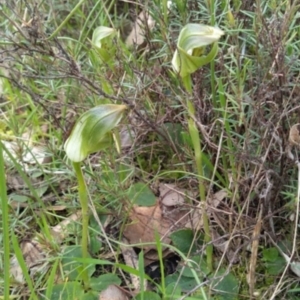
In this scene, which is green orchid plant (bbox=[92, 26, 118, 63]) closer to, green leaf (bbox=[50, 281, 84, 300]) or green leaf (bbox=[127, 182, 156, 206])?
green leaf (bbox=[127, 182, 156, 206])

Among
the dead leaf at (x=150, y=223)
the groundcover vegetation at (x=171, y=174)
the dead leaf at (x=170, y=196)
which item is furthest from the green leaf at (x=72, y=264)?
the dead leaf at (x=170, y=196)

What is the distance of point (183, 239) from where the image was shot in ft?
4.62

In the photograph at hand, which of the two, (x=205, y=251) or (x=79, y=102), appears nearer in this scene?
(x=205, y=251)

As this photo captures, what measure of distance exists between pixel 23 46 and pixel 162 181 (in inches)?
19.2

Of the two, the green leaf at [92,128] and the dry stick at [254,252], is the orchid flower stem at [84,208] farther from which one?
the dry stick at [254,252]

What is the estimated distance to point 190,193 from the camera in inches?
59.4

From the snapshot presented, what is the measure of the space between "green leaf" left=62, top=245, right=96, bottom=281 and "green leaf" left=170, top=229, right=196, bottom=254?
0.64 ft

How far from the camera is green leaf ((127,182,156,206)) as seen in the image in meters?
1.50

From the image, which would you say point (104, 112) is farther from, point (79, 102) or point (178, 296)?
point (79, 102)

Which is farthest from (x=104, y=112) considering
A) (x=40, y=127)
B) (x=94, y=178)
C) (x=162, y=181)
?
(x=40, y=127)

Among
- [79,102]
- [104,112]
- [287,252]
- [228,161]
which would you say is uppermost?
[104,112]

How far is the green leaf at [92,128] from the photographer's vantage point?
1144mm

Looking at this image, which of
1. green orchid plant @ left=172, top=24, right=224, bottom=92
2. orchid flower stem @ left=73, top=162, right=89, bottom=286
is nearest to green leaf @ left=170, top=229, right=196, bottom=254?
orchid flower stem @ left=73, top=162, right=89, bottom=286

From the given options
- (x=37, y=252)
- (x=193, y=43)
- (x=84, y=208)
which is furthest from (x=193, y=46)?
(x=37, y=252)
